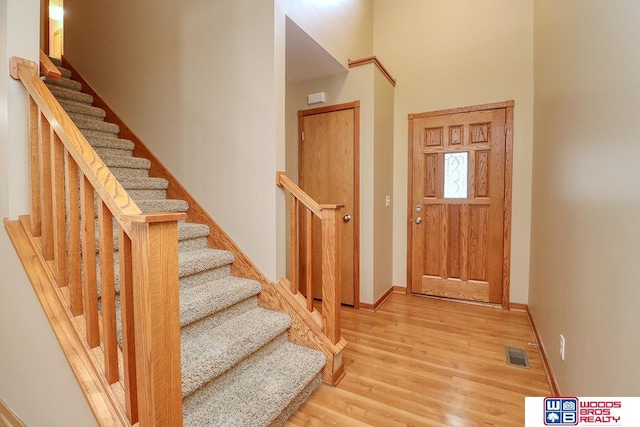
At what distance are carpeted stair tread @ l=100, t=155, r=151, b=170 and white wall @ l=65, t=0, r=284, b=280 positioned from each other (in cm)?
14

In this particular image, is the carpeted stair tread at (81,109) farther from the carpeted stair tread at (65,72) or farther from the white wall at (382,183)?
the white wall at (382,183)

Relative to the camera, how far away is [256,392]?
1.50 m

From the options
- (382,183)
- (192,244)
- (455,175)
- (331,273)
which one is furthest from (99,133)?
(455,175)

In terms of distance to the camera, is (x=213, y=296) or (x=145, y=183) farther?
(x=145, y=183)

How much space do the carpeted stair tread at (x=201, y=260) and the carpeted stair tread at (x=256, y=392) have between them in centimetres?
68

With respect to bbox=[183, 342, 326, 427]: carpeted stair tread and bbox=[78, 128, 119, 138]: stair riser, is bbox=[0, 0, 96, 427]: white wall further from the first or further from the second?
bbox=[78, 128, 119, 138]: stair riser

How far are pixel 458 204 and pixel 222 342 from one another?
2.71 meters

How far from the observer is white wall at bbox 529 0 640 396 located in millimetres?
963

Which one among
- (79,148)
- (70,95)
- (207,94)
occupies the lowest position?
(79,148)

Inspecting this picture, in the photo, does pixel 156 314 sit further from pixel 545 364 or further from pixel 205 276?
pixel 545 364

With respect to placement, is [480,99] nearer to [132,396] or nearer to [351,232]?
[351,232]

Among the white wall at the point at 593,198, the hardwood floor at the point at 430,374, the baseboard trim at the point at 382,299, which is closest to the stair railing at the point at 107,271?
the hardwood floor at the point at 430,374

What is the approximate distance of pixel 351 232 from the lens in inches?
123

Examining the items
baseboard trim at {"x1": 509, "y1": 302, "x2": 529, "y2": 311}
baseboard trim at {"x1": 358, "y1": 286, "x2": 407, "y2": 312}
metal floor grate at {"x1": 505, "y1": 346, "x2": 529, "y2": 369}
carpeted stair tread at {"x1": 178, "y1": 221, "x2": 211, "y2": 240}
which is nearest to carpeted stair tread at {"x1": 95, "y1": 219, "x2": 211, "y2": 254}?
carpeted stair tread at {"x1": 178, "y1": 221, "x2": 211, "y2": 240}
